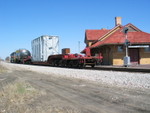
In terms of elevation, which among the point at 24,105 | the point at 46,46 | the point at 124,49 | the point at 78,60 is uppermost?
the point at 46,46

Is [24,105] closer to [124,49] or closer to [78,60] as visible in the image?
[78,60]

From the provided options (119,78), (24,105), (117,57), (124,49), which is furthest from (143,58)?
(24,105)

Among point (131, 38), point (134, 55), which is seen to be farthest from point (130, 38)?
point (134, 55)

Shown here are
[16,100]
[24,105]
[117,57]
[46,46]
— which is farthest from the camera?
[46,46]

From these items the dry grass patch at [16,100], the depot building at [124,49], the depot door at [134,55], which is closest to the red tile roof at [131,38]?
the depot building at [124,49]

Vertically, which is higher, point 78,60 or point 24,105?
point 78,60

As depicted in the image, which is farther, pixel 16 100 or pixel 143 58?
pixel 143 58

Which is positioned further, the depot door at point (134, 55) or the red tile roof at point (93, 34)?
the red tile roof at point (93, 34)

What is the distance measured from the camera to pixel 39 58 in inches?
1479

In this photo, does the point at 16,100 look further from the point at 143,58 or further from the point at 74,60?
the point at 143,58

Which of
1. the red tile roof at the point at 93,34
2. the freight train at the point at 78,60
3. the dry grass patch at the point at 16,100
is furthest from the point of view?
the red tile roof at the point at 93,34

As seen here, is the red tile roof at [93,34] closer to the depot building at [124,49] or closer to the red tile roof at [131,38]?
the depot building at [124,49]

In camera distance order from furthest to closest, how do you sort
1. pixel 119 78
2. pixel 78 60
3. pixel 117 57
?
pixel 117 57, pixel 78 60, pixel 119 78

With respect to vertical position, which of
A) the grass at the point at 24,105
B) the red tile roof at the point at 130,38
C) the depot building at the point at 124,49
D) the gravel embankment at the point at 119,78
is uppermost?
the red tile roof at the point at 130,38
